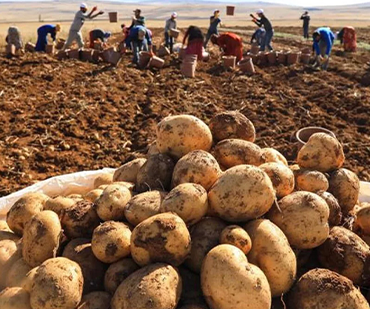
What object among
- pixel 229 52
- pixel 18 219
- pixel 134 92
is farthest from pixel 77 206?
pixel 229 52

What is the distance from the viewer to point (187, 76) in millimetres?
10672

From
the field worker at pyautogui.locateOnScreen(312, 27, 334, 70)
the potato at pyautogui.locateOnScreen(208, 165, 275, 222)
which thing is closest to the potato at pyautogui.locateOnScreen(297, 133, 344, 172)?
the potato at pyautogui.locateOnScreen(208, 165, 275, 222)

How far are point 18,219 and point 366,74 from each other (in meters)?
11.0

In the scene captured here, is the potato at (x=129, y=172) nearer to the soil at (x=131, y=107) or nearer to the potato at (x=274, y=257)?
the potato at (x=274, y=257)

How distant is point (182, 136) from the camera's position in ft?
10.2

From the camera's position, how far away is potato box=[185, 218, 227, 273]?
2527mm

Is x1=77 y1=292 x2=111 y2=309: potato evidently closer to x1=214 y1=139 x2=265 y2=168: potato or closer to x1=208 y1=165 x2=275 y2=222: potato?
x1=208 y1=165 x2=275 y2=222: potato

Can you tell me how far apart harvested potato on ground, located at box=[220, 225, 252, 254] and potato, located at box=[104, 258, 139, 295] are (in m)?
0.56

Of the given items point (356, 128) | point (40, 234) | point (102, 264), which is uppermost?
point (40, 234)

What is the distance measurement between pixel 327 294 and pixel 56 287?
58.9 inches

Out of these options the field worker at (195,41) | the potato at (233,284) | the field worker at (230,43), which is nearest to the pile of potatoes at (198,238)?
the potato at (233,284)

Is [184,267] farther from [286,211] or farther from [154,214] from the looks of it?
[286,211]

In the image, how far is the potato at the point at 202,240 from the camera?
253 centimetres

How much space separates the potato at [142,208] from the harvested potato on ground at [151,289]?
383 mm
